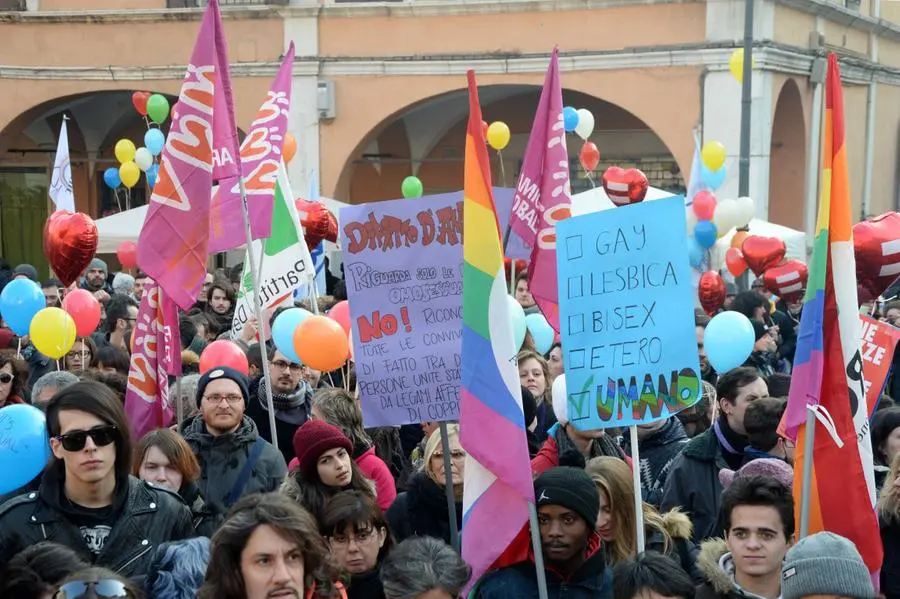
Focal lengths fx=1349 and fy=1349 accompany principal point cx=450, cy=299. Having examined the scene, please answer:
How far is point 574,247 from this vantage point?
4.85m

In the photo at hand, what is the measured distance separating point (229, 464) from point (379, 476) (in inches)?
25.4

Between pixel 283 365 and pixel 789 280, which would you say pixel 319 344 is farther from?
pixel 789 280

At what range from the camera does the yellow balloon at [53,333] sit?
7.98 m

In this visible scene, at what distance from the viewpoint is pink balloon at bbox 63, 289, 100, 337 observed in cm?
864

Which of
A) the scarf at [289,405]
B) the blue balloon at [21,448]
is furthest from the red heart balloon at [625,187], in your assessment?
the blue balloon at [21,448]

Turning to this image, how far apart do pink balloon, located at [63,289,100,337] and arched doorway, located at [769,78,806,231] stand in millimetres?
14519

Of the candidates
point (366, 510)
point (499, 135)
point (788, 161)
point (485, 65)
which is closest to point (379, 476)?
point (366, 510)

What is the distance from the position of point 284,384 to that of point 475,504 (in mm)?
2500

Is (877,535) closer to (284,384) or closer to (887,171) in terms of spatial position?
(284,384)

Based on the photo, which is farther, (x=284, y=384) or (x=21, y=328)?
(x=21, y=328)

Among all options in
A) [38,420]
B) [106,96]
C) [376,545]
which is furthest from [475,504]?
[106,96]

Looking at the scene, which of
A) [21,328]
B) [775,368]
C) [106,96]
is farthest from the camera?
[106,96]

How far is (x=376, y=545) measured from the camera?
4.75 meters

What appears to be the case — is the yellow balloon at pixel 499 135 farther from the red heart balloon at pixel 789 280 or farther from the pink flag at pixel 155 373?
the pink flag at pixel 155 373
